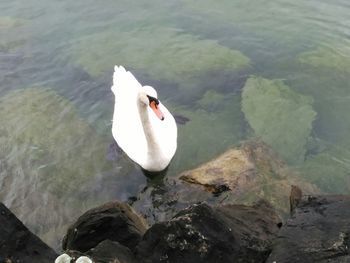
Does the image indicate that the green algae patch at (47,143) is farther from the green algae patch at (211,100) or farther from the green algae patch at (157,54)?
the green algae patch at (211,100)

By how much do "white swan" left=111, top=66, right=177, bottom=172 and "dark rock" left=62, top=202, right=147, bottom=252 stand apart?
1.91 meters

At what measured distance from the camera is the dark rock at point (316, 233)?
4.40 meters

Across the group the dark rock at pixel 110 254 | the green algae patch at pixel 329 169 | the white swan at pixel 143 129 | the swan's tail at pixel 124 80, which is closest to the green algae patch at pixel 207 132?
the white swan at pixel 143 129

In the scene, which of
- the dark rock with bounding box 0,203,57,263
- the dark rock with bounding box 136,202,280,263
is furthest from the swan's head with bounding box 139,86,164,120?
the dark rock with bounding box 0,203,57,263

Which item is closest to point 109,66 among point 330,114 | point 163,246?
point 330,114

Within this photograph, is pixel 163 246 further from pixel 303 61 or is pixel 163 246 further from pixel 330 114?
pixel 303 61

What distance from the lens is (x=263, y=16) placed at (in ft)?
40.1

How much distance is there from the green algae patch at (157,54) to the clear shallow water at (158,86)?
26 mm

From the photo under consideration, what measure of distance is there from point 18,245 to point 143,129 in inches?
138

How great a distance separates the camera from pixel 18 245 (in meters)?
4.53

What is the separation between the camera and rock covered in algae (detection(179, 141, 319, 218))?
7.09 m

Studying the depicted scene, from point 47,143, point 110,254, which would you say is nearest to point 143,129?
point 47,143

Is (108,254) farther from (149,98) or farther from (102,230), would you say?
(149,98)

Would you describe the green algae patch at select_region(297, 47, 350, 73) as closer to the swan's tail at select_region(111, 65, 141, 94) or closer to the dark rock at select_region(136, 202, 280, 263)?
the swan's tail at select_region(111, 65, 141, 94)
